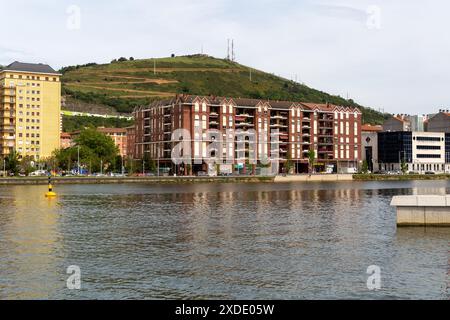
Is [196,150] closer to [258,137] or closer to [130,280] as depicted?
[258,137]

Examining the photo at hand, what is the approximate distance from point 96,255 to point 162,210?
31.5 meters

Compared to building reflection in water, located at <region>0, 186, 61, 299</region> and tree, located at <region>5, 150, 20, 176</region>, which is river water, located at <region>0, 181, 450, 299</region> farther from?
tree, located at <region>5, 150, 20, 176</region>

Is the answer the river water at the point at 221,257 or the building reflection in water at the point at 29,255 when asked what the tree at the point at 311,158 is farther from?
the building reflection in water at the point at 29,255

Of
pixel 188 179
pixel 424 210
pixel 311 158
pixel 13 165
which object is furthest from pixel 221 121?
pixel 424 210

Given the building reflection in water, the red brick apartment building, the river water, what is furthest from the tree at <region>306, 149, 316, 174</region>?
the building reflection in water

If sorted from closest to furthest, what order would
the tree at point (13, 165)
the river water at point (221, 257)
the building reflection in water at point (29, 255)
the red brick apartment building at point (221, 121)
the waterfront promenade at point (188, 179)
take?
the river water at point (221, 257), the building reflection in water at point (29, 255), the waterfront promenade at point (188, 179), the tree at point (13, 165), the red brick apartment building at point (221, 121)

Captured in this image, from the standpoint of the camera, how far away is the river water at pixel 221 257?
2347 centimetres

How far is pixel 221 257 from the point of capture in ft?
102

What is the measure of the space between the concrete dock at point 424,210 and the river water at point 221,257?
1.25 meters

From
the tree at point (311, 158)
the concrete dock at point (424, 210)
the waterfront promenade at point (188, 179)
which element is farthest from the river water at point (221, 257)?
the tree at point (311, 158)

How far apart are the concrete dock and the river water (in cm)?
125

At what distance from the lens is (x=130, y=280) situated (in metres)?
25.3

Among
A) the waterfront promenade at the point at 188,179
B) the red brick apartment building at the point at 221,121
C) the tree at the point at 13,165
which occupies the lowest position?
the waterfront promenade at the point at 188,179

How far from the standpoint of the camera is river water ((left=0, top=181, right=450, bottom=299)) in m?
23.5
